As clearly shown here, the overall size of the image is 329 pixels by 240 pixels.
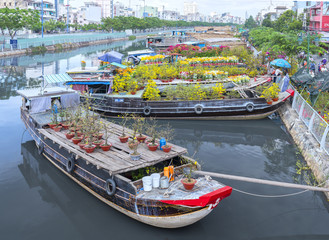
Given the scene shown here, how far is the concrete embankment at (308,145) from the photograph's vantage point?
10.9 meters

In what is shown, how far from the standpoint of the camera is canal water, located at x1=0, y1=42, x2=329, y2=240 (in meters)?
8.47

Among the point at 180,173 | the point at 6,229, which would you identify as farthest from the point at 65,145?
the point at 180,173

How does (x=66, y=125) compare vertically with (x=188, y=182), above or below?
above

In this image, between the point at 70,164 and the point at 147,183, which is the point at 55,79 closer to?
the point at 70,164

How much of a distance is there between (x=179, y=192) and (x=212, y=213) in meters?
1.78

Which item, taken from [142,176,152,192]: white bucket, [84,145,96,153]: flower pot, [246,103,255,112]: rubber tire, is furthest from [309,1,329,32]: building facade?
[142,176,152,192]: white bucket

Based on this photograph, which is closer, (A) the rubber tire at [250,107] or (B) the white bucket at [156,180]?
(B) the white bucket at [156,180]

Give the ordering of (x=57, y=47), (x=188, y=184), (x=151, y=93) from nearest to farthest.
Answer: (x=188, y=184), (x=151, y=93), (x=57, y=47)

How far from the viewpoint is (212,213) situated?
924 cm

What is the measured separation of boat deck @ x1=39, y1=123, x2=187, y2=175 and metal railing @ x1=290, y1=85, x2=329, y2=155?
545 centimetres

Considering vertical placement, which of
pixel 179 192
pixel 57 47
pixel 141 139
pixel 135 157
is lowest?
pixel 179 192

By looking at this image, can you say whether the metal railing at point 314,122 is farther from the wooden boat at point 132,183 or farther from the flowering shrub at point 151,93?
the flowering shrub at point 151,93

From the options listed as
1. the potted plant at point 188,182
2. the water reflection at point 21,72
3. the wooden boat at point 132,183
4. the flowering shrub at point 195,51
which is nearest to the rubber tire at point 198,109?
the wooden boat at point 132,183

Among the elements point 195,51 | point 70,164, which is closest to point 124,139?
point 70,164
